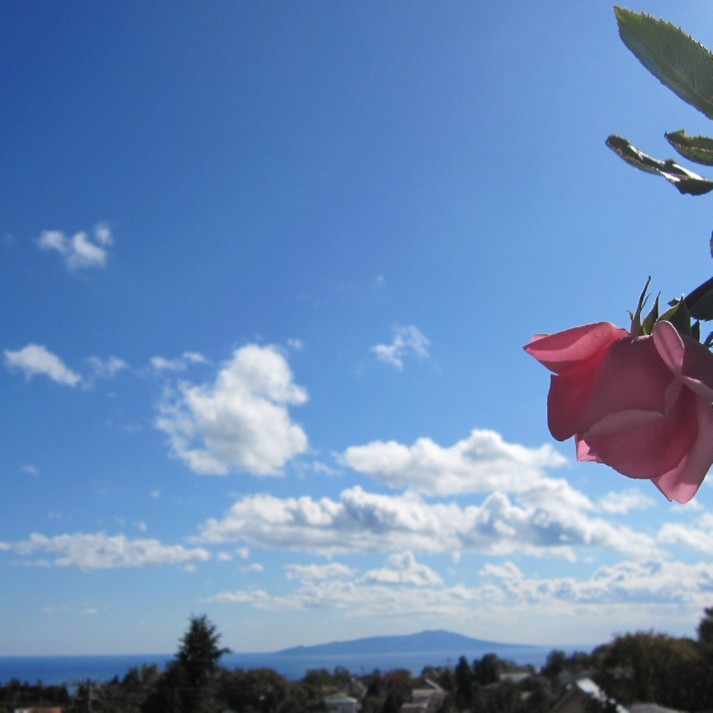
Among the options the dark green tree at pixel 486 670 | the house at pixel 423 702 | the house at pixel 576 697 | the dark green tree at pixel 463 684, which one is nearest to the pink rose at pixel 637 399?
the house at pixel 576 697

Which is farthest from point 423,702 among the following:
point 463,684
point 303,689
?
point 303,689

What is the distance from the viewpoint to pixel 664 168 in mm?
519

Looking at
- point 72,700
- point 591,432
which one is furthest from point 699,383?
point 72,700

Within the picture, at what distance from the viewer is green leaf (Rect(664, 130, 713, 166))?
1.57 ft

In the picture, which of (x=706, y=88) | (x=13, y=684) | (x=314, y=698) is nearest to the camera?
(x=706, y=88)

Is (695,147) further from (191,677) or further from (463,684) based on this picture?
(463,684)

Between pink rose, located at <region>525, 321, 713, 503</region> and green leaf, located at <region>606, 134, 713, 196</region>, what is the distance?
0.52 ft

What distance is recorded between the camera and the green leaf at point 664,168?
0.48 metres

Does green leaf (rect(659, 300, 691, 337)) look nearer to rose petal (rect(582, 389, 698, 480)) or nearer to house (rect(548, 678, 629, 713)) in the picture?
rose petal (rect(582, 389, 698, 480))

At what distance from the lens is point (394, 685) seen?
6147cm

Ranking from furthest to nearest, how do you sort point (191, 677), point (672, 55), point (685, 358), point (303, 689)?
point (303, 689) → point (191, 677) → point (672, 55) → point (685, 358)

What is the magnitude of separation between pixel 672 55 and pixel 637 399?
0.24 m

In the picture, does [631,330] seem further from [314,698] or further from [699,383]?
[314,698]

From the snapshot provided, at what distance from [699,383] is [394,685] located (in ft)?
221
